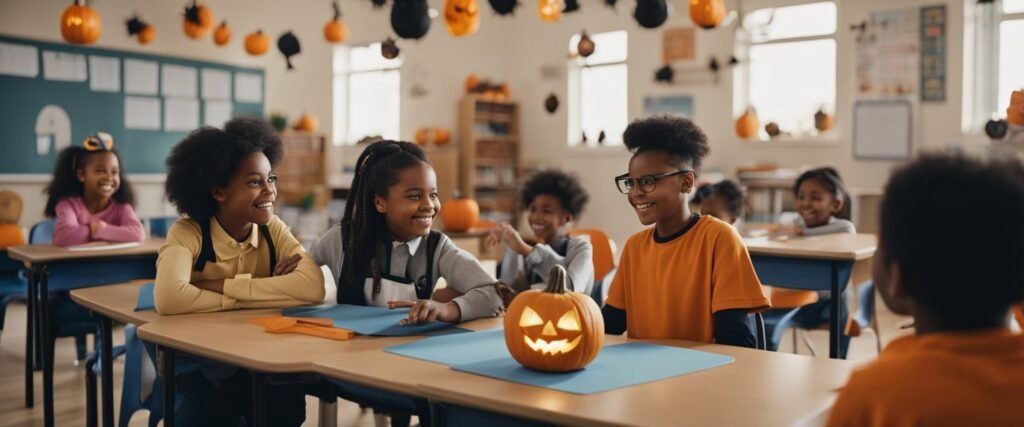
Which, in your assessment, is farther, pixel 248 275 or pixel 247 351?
pixel 248 275

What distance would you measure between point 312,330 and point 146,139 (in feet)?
23.4

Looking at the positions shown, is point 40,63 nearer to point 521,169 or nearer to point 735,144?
point 521,169

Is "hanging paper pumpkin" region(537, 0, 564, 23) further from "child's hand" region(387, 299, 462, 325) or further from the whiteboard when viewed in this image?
the whiteboard

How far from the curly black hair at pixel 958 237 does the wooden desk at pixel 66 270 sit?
10.3 ft

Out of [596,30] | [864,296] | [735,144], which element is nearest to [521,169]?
[596,30]

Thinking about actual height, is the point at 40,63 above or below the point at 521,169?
above

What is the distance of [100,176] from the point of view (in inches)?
A: 172

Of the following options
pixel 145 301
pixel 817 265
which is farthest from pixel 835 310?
pixel 145 301

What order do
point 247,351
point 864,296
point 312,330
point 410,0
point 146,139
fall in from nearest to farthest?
1. point 247,351
2. point 312,330
3. point 410,0
4. point 864,296
5. point 146,139

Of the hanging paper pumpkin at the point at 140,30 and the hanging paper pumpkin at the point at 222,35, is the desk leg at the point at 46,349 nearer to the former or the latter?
the hanging paper pumpkin at the point at 140,30

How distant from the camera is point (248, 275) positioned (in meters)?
2.42

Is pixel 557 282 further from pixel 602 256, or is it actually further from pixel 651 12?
pixel 651 12

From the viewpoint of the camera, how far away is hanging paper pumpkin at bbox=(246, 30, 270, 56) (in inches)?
327

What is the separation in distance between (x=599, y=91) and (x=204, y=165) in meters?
8.26
